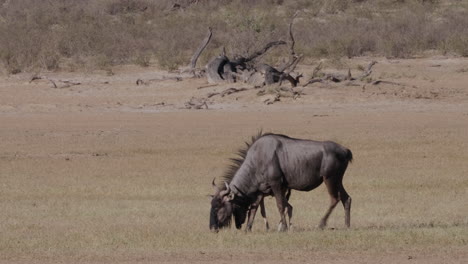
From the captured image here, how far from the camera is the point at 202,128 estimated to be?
81.3 ft

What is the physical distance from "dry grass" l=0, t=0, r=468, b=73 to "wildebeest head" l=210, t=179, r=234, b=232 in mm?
23033

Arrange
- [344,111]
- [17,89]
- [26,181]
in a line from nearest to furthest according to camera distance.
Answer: [26,181], [344,111], [17,89]

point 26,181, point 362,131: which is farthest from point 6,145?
point 362,131

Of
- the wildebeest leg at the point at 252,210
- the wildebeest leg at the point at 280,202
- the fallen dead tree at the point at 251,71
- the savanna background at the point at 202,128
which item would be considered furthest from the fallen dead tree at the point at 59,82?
the wildebeest leg at the point at 280,202

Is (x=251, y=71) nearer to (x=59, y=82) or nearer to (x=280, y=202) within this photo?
(x=59, y=82)

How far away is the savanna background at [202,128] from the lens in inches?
443

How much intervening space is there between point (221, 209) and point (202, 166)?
725cm

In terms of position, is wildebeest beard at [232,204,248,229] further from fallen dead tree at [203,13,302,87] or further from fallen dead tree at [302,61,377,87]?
fallen dead tree at [302,61,377,87]

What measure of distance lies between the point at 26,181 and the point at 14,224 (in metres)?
4.30

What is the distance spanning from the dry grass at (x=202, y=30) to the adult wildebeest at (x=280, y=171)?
2269cm

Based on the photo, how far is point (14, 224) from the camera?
12812 millimetres

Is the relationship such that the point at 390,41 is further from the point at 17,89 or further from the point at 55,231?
the point at 55,231

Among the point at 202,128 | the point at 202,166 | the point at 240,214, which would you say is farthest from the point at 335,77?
the point at 240,214

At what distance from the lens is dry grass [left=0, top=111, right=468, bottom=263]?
433 inches
